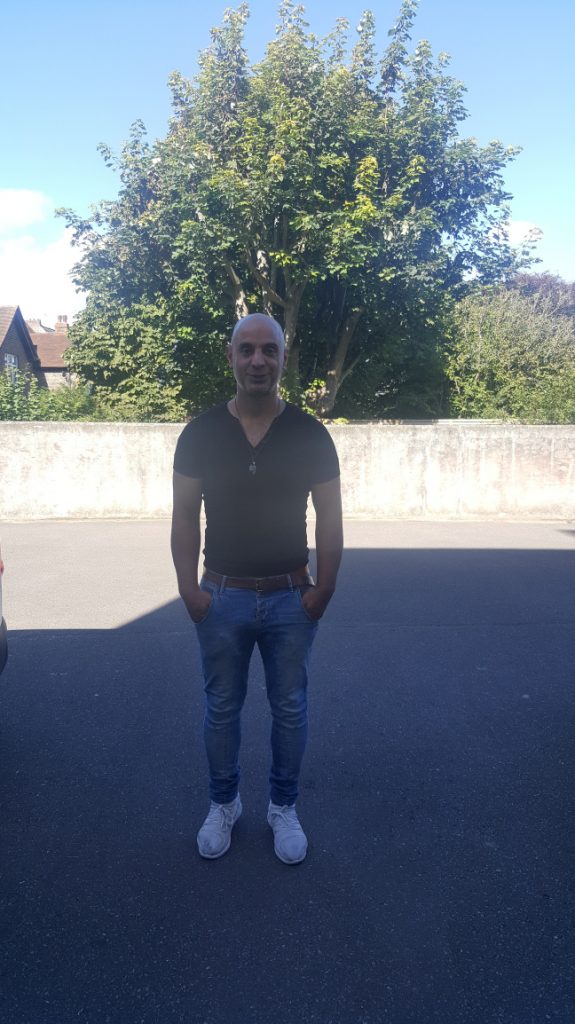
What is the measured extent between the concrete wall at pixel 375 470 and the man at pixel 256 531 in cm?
1007

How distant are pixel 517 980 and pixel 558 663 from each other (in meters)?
3.18

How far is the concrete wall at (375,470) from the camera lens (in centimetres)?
1261

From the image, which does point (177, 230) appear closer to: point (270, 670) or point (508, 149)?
point (508, 149)

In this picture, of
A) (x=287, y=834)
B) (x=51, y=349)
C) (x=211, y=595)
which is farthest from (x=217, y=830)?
(x=51, y=349)

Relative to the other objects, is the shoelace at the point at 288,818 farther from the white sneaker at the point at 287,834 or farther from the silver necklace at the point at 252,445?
the silver necklace at the point at 252,445

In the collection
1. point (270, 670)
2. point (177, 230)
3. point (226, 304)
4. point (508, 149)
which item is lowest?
point (270, 670)

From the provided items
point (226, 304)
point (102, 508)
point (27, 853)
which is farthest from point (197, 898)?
point (226, 304)

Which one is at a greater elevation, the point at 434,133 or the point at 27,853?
the point at 434,133

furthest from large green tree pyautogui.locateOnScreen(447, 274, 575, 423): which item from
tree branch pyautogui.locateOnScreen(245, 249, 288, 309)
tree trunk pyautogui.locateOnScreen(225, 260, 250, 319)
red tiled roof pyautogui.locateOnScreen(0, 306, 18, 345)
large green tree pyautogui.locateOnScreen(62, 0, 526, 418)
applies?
red tiled roof pyautogui.locateOnScreen(0, 306, 18, 345)

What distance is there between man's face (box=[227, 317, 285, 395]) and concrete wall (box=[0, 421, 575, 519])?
10206 millimetres

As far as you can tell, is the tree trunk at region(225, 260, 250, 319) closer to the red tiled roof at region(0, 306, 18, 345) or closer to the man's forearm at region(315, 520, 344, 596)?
the man's forearm at region(315, 520, 344, 596)

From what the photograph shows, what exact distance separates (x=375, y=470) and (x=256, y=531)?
10.4 m

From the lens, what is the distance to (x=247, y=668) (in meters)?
2.81

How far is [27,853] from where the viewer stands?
287 centimetres
